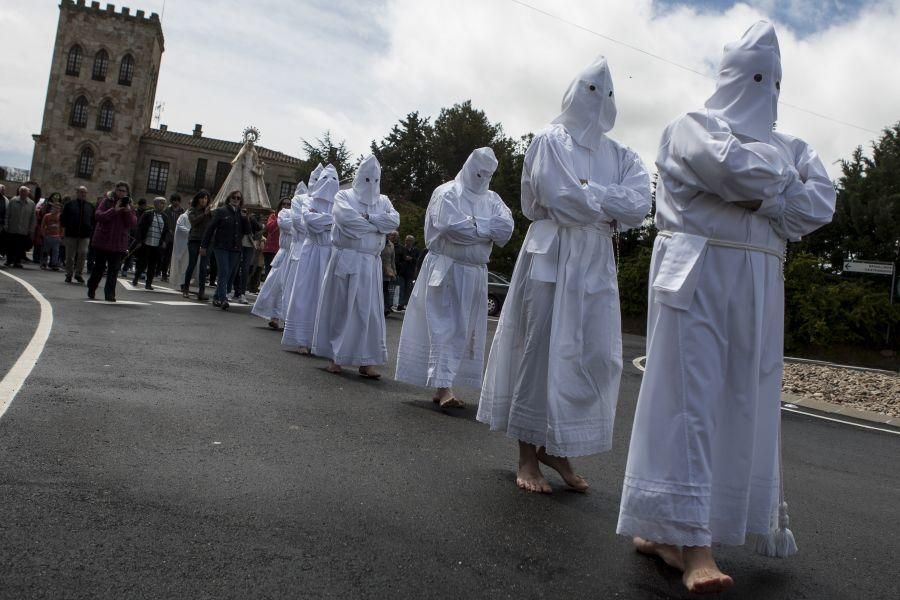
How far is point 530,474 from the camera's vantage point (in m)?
4.81

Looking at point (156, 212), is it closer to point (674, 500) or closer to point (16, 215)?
point (16, 215)

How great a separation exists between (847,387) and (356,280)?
26.6 ft

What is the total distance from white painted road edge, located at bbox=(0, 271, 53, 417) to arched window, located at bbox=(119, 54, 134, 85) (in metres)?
67.5

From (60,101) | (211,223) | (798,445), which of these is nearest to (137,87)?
(60,101)

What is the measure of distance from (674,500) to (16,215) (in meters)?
21.3

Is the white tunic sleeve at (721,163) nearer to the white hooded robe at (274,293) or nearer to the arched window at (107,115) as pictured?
the white hooded robe at (274,293)

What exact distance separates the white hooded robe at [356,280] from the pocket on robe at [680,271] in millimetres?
5546

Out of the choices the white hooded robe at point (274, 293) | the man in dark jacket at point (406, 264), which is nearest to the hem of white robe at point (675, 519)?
the white hooded robe at point (274, 293)

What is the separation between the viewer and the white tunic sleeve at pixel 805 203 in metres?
3.65

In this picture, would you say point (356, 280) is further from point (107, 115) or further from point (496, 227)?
point (107, 115)

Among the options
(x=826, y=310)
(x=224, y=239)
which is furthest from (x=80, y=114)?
(x=826, y=310)

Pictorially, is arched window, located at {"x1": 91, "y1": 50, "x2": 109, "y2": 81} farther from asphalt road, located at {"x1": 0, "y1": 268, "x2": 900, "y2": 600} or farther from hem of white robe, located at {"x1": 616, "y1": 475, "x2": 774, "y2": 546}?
hem of white robe, located at {"x1": 616, "y1": 475, "x2": 774, "y2": 546}

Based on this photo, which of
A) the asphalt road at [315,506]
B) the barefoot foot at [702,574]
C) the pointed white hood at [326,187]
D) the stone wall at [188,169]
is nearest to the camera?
the asphalt road at [315,506]

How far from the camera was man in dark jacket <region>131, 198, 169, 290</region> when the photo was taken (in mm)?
17703
